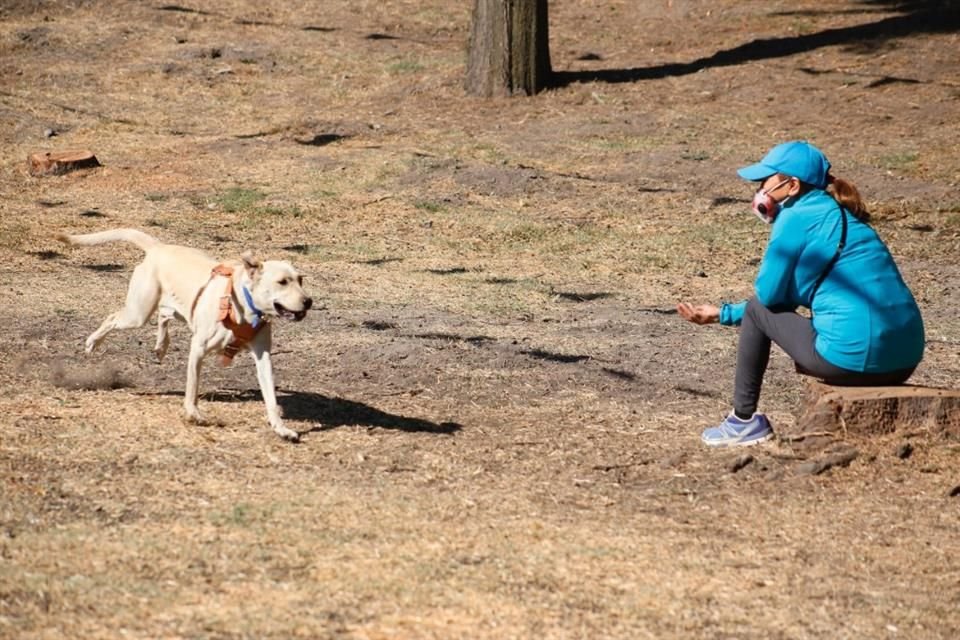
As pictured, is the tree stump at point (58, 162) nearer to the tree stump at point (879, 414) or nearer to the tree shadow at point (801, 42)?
the tree shadow at point (801, 42)

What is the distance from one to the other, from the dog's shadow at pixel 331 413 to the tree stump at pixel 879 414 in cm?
177

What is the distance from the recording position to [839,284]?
21.6 feet

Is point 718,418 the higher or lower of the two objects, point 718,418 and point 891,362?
the lower

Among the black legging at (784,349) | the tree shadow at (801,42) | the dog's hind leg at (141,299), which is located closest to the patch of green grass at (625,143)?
the tree shadow at (801,42)

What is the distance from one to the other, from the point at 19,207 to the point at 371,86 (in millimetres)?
5993

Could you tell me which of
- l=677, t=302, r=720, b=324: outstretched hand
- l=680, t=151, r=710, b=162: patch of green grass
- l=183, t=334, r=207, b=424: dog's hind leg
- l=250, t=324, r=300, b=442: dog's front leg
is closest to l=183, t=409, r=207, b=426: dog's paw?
l=183, t=334, r=207, b=424: dog's hind leg

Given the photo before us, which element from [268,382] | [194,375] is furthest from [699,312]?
[194,375]

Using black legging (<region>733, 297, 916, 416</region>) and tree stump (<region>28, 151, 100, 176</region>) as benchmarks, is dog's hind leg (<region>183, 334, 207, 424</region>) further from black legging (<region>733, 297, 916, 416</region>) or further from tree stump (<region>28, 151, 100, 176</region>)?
tree stump (<region>28, 151, 100, 176</region>)

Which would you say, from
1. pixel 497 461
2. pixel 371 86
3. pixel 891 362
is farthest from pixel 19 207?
pixel 891 362

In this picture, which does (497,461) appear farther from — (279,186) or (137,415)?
(279,186)

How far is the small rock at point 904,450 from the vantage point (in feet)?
21.9

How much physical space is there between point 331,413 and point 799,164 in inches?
105

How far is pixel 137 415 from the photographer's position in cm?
714

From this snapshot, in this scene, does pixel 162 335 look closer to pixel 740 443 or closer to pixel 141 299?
pixel 141 299
